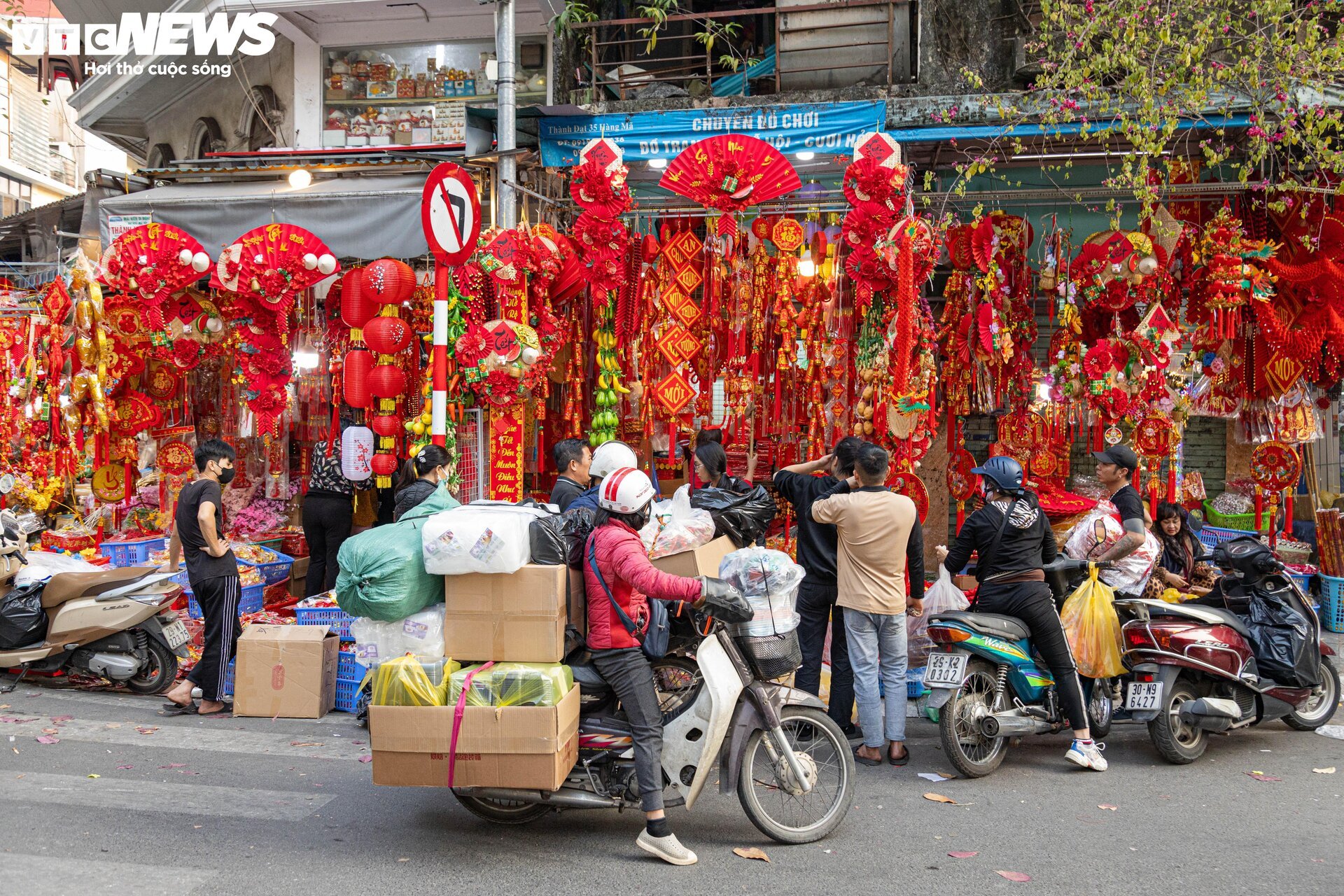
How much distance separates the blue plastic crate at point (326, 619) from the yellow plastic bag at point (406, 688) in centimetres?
284

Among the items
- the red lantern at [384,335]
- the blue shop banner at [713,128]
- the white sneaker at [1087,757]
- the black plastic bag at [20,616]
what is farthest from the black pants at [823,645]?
the black plastic bag at [20,616]

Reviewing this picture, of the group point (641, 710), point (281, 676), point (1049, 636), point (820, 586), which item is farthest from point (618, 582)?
point (281, 676)

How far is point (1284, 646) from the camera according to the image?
18.8 ft

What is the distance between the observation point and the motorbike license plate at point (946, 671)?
5262 mm

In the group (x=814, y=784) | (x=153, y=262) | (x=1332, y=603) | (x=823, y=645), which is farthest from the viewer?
(x=1332, y=603)

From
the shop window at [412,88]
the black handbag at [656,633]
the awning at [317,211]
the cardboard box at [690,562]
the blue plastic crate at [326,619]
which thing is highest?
the shop window at [412,88]

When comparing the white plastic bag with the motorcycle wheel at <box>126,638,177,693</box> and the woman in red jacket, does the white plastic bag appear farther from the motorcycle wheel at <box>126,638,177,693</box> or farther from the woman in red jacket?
the motorcycle wheel at <box>126,638,177,693</box>

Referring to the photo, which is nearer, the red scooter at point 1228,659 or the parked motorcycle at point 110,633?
the red scooter at point 1228,659

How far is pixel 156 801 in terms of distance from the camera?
498cm

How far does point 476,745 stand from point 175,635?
4061 mm

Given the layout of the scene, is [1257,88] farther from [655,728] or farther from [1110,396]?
[655,728]

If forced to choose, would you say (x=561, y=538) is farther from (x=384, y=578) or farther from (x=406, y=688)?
(x=406, y=688)

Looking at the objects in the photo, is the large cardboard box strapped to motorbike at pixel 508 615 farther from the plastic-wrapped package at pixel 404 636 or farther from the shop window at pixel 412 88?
the shop window at pixel 412 88

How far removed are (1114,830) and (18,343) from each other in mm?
12080
